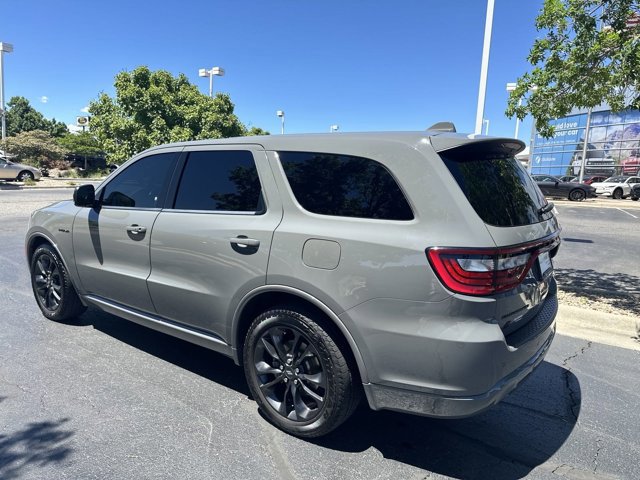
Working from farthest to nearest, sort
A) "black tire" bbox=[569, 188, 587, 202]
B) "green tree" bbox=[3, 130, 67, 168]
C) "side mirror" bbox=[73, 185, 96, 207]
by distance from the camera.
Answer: "green tree" bbox=[3, 130, 67, 168]
"black tire" bbox=[569, 188, 587, 202]
"side mirror" bbox=[73, 185, 96, 207]

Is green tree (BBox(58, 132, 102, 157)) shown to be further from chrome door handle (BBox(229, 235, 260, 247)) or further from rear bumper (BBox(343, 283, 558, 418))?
rear bumper (BBox(343, 283, 558, 418))

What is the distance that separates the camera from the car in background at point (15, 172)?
28.1 meters

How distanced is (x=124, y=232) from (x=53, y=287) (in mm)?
1557

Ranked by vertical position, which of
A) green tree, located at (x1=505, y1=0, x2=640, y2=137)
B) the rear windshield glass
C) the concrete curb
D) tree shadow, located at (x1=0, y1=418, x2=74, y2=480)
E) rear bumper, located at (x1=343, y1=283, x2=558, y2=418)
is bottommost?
tree shadow, located at (x1=0, y1=418, x2=74, y2=480)

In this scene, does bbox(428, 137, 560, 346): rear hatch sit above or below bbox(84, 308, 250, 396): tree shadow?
above

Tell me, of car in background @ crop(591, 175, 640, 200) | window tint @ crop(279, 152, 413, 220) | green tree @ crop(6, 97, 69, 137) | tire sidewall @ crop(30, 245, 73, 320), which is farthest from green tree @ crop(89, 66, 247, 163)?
green tree @ crop(6, 97, 69, 137)

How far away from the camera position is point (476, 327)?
7.43 feet

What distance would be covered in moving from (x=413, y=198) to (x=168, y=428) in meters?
2.10

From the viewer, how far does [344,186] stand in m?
2.71

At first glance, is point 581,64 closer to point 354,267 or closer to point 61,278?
point 354,267

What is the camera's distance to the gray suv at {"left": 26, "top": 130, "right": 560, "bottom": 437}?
90.5 inches

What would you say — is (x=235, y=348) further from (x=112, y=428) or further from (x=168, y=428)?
(x=112, y=428)

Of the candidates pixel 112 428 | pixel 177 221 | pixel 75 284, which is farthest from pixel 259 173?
pixel 75 284

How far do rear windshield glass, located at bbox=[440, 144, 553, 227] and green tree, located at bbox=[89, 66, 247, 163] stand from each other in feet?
76.0
